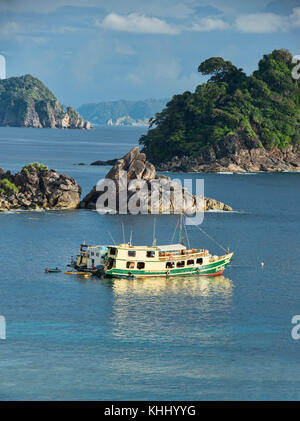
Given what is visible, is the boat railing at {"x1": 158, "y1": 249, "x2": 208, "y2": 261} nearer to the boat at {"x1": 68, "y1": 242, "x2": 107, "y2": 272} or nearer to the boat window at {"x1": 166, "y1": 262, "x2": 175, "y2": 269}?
the boat window at {"x1": 166, "y1": 262, "x2": 175, "y2": 269}

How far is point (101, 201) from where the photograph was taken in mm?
128500

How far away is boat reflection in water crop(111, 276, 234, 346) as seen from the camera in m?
62.2

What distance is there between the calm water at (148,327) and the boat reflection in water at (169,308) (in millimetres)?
93

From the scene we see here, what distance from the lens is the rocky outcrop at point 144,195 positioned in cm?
12594

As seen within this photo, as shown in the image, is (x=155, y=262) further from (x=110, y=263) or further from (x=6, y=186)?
(x=6, y=186)

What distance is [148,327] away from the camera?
63.6 m

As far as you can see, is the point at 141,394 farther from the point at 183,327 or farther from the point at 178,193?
the point at 178,193

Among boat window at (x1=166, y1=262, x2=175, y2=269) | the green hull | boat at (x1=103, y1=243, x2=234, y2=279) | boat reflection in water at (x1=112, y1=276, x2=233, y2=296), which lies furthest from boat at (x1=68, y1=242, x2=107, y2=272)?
boat window at (x1=166, y1=262, x2=175, y2=269)

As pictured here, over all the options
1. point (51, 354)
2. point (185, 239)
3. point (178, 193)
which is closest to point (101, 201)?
point (178, 193)

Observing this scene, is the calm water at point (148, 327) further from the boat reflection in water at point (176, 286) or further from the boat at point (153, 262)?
the boat at point (153, 262)

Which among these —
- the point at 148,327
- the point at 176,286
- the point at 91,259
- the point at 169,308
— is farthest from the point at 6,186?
the point at 148,327

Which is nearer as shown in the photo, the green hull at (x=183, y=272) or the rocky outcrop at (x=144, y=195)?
the green hull at (x=183, y=272)

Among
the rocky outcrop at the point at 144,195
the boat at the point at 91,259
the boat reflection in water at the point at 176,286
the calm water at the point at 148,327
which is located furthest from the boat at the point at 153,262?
the rocky outcrop at the point at 144,195

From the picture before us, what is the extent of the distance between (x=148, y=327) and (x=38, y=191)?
6762 centimetres
